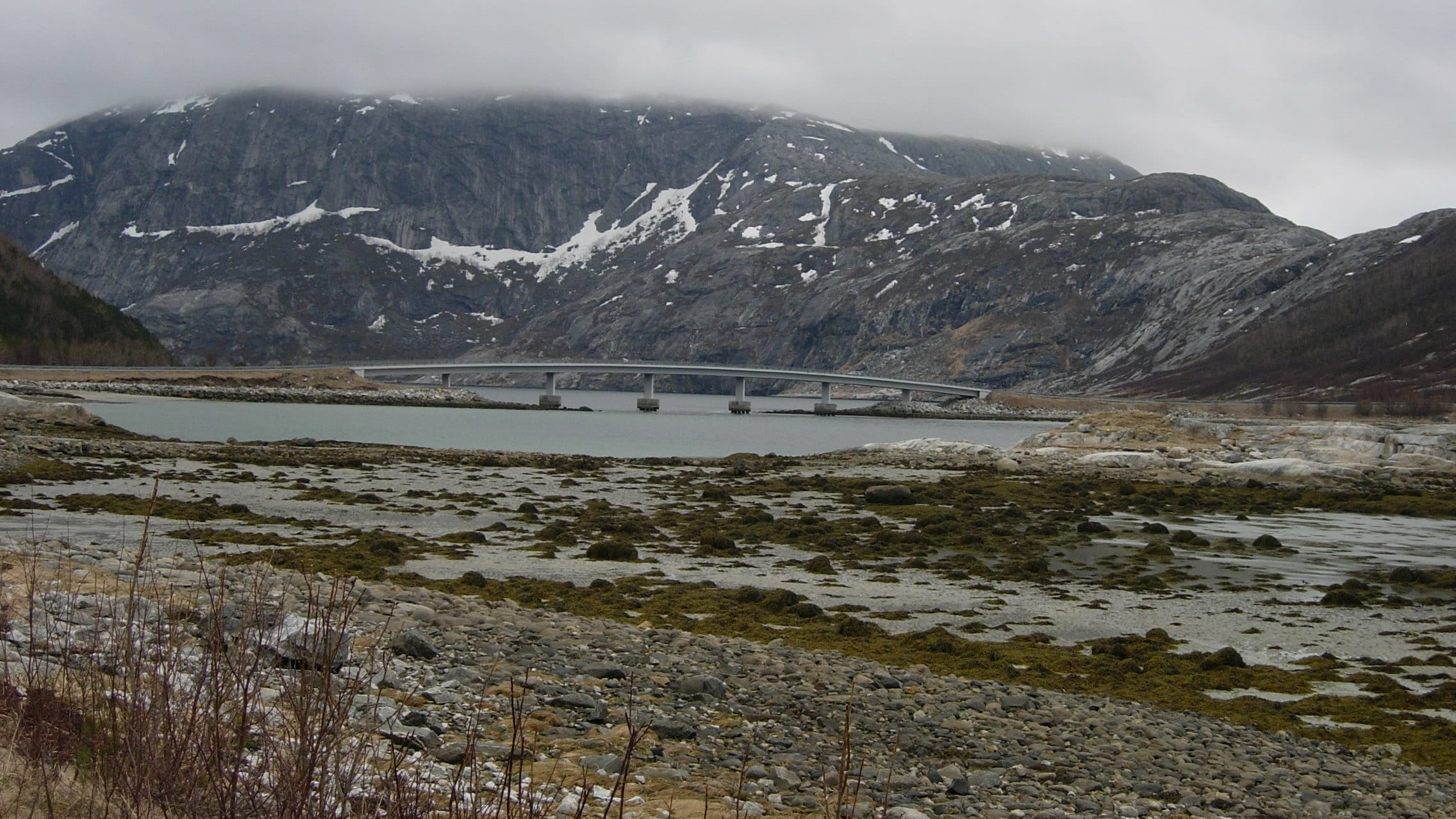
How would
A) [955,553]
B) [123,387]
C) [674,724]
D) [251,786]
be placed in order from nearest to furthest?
[251,786] < [674,724] < [955,553] < [123,387]

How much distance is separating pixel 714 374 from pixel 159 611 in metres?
171

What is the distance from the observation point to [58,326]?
156 meters

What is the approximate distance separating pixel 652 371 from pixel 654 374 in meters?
5.51

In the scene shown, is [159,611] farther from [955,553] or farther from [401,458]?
[401,458]

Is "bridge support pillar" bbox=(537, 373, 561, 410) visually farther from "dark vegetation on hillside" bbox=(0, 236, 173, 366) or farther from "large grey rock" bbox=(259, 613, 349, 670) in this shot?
"large grey rock" bbox=(259, 613, 349, 670)

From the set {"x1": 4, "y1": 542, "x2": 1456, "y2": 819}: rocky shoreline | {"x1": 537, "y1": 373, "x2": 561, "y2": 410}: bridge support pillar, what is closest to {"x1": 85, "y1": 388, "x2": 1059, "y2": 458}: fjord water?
{"x1": 537, "y1": 373, "x2": 561, "y2": 410}: bridge support pillar

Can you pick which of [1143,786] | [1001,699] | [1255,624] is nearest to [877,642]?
[1001,699]

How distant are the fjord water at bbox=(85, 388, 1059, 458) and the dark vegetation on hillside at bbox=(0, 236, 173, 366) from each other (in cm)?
3496

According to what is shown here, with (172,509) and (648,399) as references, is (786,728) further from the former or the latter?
(648,399)

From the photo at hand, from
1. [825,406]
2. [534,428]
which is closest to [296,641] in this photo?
[534,428]

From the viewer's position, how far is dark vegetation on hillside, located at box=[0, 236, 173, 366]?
14150cm

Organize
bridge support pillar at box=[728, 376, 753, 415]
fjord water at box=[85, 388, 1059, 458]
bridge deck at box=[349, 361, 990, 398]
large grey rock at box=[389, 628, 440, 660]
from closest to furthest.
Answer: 1. large grey rock at box=[389, 628, 440, 660]
2. fjord water at box=[85, 388, 1059, 458]
3. bridge deck at box=[349, 361, 990, 398]
4. bridge support pillar at box=[728, 376, 753, 415]

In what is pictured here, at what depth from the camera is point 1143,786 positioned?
413 inches

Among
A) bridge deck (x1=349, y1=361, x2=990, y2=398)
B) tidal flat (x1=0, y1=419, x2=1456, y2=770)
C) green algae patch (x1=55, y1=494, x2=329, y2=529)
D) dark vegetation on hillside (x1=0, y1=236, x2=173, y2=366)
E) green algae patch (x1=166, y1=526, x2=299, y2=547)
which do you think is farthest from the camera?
bridge deck (x1=349, y1=361, x2=990, y2=398)
